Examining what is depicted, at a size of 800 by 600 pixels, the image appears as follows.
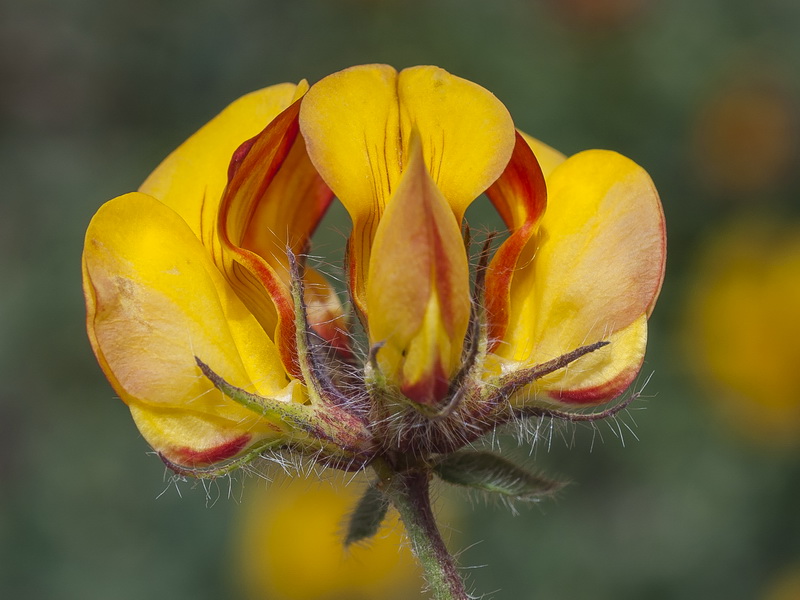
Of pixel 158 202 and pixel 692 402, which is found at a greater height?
pixel 158 202

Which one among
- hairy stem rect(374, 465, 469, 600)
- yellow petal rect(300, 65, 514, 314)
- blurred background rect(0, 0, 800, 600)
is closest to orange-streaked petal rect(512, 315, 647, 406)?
hairy stem rect(374, 465, 469, 600)

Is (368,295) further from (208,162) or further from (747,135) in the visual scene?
(747,135)

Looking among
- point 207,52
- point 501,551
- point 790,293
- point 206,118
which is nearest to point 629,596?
point 501,551

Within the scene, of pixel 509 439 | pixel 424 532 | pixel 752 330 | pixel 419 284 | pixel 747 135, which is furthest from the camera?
pixel 747 135

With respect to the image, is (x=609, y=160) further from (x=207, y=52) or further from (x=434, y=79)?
(x=207, y=52)

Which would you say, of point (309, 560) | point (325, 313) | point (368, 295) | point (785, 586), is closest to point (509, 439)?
point (309, 560)

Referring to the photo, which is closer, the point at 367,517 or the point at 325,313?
the point at 367,517

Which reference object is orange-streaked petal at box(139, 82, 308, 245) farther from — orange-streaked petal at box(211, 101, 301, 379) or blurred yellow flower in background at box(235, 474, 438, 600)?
blurred yellow flower in background at box(235, 474, 438, 600)

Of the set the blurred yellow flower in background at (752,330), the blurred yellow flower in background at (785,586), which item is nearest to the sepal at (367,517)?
the blurred yellow flower in background at (785,586)
